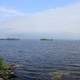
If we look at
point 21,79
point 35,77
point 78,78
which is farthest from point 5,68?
point 78,78

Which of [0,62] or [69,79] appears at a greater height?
[0,62]

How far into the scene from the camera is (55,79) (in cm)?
2538

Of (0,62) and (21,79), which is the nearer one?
(0,62)

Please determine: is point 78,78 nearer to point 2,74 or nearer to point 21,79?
point 21,79

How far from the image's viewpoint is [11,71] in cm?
3403

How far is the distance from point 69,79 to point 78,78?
110 inches

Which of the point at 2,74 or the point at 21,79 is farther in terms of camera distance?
the point at 21,79

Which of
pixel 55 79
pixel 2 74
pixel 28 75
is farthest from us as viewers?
pixel 28 75

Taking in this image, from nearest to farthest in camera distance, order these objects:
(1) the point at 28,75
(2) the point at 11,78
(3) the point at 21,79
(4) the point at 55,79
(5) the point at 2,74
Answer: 1. (4) the point at 55,79
2. (5) the point at 2,74
3. (2) the point at 11,78
4. (3) the point at 21,79
5. (1) the point at 28,75

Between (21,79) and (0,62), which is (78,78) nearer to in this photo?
(21,79)

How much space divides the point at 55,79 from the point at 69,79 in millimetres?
8602

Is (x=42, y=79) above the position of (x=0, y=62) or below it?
below

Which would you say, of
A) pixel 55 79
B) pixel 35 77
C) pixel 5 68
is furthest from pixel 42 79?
pixel 55 79

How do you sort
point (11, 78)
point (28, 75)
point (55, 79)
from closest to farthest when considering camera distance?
1. point (55, 79)
2. point (11, 78)
3. point (28, 75)
